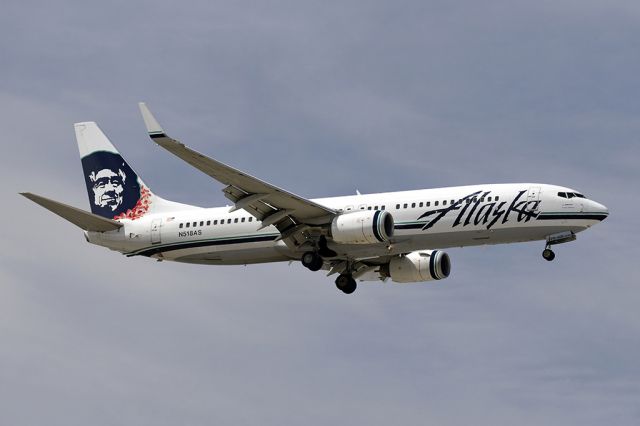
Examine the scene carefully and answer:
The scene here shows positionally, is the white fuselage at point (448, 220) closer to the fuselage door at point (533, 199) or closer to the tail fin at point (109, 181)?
the fuselage door at point (533, 199)

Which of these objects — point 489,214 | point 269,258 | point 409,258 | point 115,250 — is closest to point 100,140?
point 115,250

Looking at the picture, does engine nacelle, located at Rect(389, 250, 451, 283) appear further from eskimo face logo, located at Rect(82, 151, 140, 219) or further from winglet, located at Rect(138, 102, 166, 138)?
winglet, located at Rect(138, 102, 166, 138)

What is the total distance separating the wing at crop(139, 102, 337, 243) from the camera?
50.2m

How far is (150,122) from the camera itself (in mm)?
50000

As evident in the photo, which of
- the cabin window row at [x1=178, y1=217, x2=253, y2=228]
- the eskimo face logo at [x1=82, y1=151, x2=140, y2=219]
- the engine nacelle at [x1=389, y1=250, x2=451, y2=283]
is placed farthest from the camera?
the eskimo face logo at [x1=82, y1=151, x2=140, y2=219]

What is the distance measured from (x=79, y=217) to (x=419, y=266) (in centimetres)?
1619

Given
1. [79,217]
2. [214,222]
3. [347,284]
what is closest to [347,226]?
[347,284]

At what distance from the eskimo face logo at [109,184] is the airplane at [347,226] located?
2072mm

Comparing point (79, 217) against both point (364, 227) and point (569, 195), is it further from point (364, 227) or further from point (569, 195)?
point (569, 195)

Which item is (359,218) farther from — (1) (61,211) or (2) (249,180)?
(1) (61,211)

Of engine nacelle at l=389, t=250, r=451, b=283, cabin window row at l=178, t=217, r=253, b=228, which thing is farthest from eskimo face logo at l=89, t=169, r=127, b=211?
engine nacelle at l=389, t=250, r=451, b=283

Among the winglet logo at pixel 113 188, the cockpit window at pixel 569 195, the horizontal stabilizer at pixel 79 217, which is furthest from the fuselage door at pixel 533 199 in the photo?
the horizontal stabilizer at pixel 79 217

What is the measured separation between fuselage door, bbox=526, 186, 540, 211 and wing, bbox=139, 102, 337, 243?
853 cm

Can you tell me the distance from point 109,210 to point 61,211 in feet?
21.6
